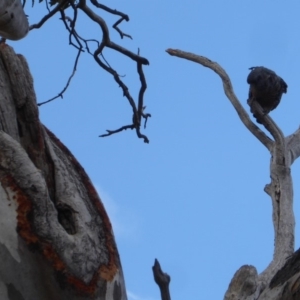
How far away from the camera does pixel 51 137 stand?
1836 millimetres

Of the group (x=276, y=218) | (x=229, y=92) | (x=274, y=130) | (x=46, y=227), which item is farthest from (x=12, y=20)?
(x=229, y=92)

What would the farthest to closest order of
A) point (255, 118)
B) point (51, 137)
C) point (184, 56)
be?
1. point (184, 56)
2. point (255, 118)
3. point (51, 137)

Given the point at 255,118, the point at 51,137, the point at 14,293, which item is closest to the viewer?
the point at 14,293

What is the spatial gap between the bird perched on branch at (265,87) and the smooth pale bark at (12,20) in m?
1.66

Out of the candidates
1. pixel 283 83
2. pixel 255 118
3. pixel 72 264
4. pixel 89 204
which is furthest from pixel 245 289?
pixel 283 83

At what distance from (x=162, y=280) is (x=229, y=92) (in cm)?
221

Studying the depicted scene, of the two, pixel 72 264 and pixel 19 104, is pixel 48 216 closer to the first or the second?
pixel 72 264

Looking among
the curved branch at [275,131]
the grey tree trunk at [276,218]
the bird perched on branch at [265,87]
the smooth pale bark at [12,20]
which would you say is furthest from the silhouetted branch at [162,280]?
the bird perched on branch at [265,87]

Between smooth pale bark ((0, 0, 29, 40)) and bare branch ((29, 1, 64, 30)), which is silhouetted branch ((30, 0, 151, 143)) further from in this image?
smooth pale bark ((0, 0, 29, 40))

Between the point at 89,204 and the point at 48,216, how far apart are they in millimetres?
182

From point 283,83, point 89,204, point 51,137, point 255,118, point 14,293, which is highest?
point 283,83

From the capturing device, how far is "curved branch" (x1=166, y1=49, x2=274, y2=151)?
3.38 metres

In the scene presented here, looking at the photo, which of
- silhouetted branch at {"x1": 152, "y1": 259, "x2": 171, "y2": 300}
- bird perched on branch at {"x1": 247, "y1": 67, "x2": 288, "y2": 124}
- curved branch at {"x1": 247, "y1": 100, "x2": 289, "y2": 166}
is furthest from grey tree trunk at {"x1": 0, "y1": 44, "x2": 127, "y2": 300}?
bird perched on branch at {"x1": 247, "y1": 67, "x2": 288, "y2": 124}

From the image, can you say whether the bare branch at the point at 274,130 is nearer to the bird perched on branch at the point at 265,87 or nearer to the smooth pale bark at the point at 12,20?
the bird perched on branch at the point at 265,87
